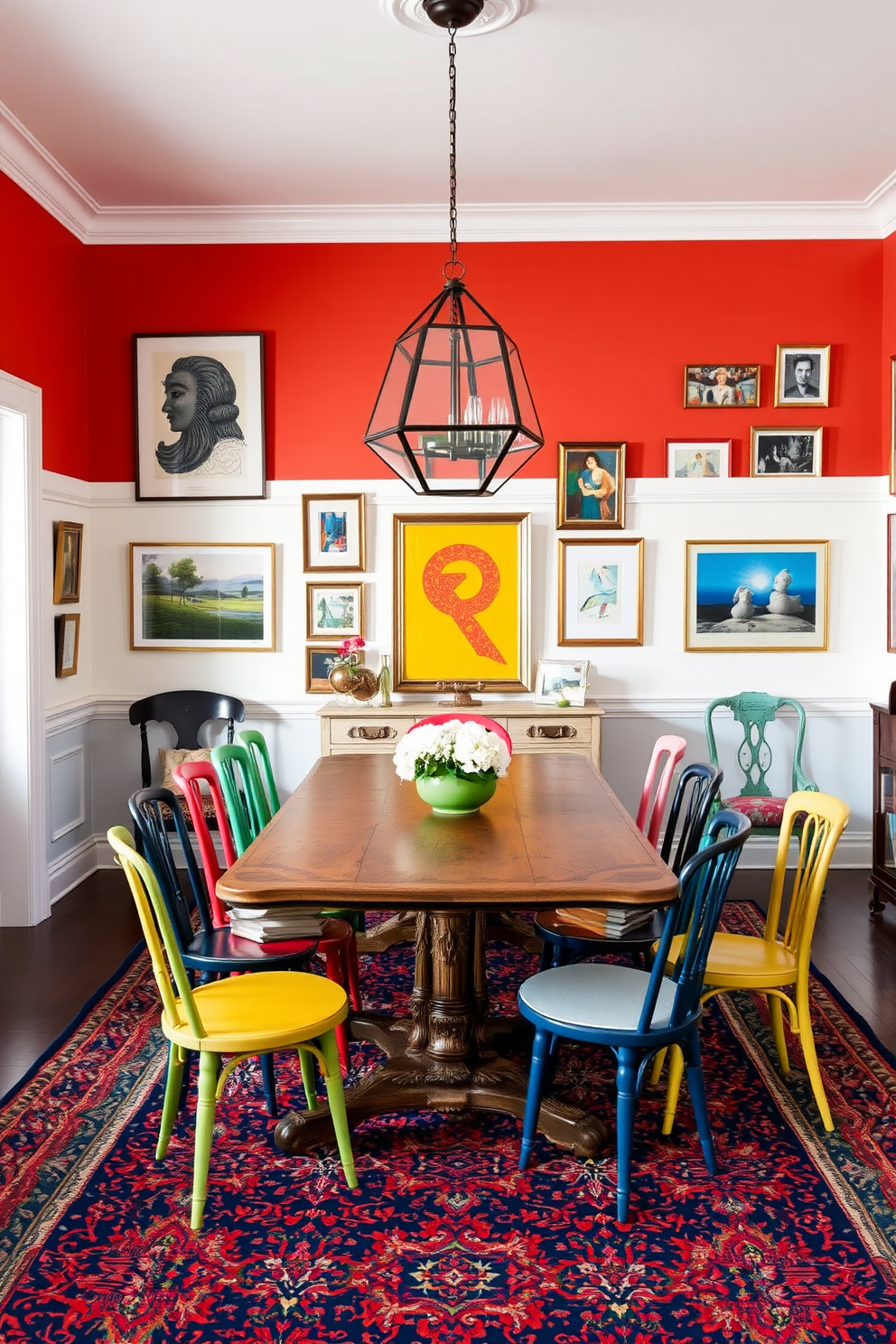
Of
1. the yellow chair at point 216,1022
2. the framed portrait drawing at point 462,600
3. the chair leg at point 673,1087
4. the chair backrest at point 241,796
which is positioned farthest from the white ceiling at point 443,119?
the chair leg at point 673,1087

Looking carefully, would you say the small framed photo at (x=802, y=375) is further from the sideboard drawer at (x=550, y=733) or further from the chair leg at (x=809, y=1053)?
the chair leg at (x=809, y=1053)

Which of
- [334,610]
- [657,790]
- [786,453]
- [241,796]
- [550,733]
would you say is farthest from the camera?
[334,610]

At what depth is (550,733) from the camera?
217 inches

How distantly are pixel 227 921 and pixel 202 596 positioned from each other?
2.65m

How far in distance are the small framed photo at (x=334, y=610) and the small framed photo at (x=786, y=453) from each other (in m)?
2.30

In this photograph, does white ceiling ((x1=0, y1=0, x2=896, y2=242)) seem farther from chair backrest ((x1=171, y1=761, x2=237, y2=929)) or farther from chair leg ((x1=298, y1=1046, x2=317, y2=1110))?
chair leg ((x1=298, y1=1046, x2=317, y2=1110))

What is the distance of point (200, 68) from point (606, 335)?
2552mm

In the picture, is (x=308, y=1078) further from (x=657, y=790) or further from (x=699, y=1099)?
(x=657, y=790)

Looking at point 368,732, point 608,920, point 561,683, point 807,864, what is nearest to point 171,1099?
point 608,920

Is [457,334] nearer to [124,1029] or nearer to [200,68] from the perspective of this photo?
[200,68]

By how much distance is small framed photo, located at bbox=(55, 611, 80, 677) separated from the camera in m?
5.53

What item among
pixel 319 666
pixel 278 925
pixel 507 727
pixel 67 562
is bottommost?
pixel 278 925

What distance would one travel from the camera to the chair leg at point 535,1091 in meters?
2.88

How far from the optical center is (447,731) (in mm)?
3430
